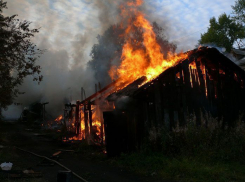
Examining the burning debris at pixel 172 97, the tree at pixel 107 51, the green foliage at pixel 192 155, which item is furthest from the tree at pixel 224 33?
the green foliage at pixel 192 155

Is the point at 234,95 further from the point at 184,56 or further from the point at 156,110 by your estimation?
the point at 156,110

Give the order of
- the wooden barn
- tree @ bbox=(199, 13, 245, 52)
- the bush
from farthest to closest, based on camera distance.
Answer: tree @ bbox=(199, 13, 245, 52)
the wooden barn
the bush

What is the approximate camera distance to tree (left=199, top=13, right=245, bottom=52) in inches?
1659

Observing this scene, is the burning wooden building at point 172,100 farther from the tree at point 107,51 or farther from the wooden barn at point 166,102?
the tree at point 107,51

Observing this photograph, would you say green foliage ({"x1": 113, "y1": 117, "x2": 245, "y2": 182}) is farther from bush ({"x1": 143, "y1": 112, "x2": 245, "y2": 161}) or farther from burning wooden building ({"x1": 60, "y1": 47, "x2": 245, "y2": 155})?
burning wooden building ({"x1": 60, "y1": 47, "x2": 245, "y2": 155})

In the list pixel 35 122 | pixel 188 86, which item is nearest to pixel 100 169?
pixel 188 86

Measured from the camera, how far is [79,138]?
57.6 feet

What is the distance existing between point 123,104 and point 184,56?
4173 mm

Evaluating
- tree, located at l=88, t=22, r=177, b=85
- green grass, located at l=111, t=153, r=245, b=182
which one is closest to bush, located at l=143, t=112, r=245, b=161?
green grass, located at l=111, t=153, r=245, b=182

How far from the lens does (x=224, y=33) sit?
143ft

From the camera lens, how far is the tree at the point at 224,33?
42.1m

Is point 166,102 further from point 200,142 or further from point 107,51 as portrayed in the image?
point 107,51

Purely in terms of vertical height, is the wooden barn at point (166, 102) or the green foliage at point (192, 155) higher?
the wooden barn at point (166, 102)

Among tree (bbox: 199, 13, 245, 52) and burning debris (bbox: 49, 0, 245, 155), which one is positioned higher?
tree (bbox: 199, 13, 245, 52)
